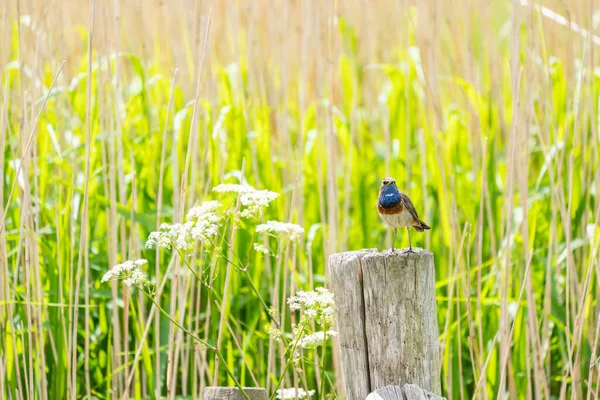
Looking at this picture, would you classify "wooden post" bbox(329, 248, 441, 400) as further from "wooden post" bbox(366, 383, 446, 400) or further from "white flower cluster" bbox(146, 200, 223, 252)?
"white flower cluster" bbox(146, 200, 223, 252)

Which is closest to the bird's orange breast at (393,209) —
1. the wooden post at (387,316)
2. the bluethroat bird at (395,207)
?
the bluethroat bird at (395,207)

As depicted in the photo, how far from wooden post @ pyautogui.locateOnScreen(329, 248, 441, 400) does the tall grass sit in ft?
2.31

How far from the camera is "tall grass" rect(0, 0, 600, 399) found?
2.44m

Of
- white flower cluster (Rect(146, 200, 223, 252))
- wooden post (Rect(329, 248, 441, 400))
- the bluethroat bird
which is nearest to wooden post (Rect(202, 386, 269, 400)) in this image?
wooden post (Rect(329, 248, 441, 400))

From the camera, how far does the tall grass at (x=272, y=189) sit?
2439 millimetres

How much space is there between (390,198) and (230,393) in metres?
0.59

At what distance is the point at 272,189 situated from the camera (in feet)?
10.2

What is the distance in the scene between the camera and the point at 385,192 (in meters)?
1.96

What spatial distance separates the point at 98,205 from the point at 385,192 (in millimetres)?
1407

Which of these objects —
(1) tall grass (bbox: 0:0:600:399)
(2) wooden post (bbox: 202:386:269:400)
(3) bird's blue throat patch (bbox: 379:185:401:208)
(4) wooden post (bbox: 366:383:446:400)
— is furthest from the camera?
(1) tall grass (bbox: 0:0:600:399)

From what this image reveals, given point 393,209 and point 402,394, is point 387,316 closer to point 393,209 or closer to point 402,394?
point 402,394

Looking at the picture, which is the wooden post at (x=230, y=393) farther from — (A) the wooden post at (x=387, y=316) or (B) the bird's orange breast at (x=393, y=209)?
(B) the bird's orange breast at (x=393, y=209)

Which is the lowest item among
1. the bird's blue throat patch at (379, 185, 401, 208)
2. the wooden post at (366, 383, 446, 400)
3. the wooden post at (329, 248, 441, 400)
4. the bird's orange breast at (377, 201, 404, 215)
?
the wooden post at (366, 383, 446, 400)

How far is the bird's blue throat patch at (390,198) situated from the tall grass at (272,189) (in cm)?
43
